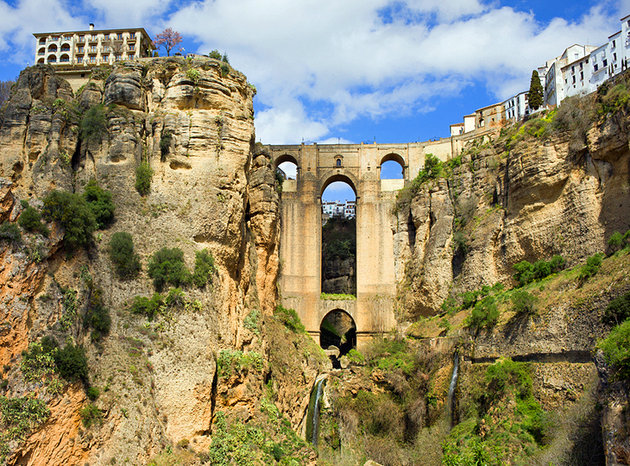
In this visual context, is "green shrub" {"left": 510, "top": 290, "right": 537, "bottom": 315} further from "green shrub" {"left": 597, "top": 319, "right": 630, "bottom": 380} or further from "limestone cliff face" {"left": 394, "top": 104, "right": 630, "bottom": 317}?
"green shrub" {"left": 597, "top": 319, "right": 630, "bottom": 380}

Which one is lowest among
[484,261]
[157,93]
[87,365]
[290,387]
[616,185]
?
[290,387]

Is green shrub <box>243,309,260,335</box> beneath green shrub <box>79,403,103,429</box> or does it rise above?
above

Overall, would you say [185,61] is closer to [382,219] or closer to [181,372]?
[181,372]

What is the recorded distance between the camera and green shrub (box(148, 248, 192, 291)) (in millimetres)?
20312

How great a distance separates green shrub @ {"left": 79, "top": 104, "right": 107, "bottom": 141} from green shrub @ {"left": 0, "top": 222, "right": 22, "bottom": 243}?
22.0 ft

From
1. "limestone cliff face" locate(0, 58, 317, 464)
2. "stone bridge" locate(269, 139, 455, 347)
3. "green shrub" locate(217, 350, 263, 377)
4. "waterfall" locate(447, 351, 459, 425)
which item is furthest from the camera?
"stone bridge" locate(269, 139, 455, 347)

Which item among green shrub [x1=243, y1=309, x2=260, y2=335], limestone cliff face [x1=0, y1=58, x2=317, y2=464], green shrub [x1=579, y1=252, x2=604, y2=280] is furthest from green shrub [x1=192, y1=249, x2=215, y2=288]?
green shrub [x1=579, y1=252, x2=604, y2=280]

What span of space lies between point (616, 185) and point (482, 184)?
10485 mm

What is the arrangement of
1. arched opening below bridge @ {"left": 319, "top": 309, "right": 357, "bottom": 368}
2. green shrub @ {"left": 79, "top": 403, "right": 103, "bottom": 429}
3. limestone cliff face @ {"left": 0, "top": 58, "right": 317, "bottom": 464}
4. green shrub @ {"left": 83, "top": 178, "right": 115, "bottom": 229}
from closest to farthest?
1. green shrub @ {"left": 79, "top": 403, "right": 103, "bottom": 429}
2. limestone cliff face @ {"left": 0, "top": 58, "right": 317, "bottom": 464}
3. green shrub @ {"left": 83, "top": 178, "right": 115, "bottom": 229}
4. arched opening below bridge @ {"left": 319, "top": 309, "right": 357, "bottom": 368}

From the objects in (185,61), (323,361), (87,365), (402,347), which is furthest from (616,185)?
(87,365)

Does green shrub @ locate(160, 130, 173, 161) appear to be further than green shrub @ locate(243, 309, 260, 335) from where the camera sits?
No

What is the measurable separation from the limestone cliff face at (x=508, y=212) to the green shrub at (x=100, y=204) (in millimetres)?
19430

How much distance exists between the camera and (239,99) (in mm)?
25281

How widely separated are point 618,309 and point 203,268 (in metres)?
13.3
